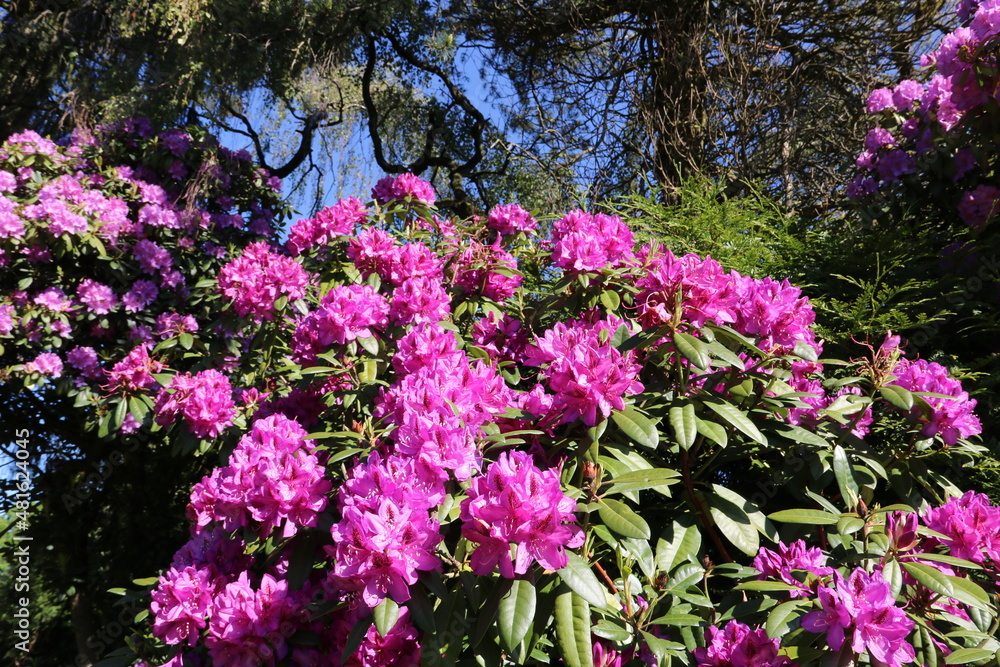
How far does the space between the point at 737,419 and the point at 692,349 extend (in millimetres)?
179

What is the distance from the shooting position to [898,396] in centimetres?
146

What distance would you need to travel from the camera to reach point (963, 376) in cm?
200

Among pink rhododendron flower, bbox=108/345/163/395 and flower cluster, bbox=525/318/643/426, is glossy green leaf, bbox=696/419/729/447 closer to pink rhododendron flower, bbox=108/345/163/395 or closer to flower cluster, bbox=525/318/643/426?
flower cluster, bbox=525/318/643/426

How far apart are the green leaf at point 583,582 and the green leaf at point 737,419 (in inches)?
19.2

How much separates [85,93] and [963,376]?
5.20 meters

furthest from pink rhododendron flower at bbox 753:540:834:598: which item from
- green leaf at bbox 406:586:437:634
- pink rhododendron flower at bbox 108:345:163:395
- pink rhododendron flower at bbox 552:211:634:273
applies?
pink rhododendron flower at bbox 108:345:163:395

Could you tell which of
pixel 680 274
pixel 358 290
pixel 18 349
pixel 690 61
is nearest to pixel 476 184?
pixel 690 61

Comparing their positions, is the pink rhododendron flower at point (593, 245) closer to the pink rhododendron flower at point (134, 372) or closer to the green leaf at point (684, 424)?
the green leaf at point (684, 424)

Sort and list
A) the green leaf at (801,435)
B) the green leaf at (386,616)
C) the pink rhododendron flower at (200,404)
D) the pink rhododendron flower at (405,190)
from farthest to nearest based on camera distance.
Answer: the pink rhododendron flower at (405,190)
the pink rhododendron flower at (200,404)
the green leaf at (801,435)
the green leaf at (386,616)

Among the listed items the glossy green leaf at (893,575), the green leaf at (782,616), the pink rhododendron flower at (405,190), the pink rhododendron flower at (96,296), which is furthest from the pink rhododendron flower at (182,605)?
the pink rhododendron flower at (96,296)

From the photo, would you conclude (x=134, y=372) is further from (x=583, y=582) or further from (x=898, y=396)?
(x=898, y=396)

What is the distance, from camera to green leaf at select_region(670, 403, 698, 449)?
1.32m

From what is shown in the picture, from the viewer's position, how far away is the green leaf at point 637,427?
4.03 ft
